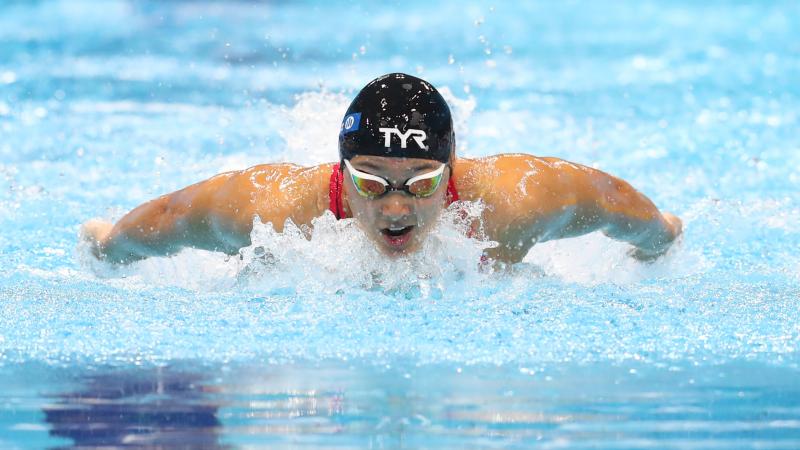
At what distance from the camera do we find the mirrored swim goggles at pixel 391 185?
119 inches

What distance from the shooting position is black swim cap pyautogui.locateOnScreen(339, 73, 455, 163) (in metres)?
3.02

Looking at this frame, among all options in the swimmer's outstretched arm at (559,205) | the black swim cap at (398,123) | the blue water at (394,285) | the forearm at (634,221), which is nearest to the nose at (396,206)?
the black swim cap at (398,123)

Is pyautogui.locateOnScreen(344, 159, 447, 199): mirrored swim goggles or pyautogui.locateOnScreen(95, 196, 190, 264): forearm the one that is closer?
pyautogui.locateOnScreen(344, 159, 447, 199): mirrored swim goggles

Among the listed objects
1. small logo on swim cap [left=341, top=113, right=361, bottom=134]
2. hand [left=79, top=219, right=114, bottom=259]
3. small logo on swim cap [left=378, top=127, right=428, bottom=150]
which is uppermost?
small logo on swim cap [left=341, top=113, right=361, bottom=134]

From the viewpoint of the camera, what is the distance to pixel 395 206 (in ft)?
9.93

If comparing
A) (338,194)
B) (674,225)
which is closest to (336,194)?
(338,194)

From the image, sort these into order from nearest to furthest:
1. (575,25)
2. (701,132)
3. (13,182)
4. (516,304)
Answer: (516,304) < (13,182) < (701,132) < (575,25)

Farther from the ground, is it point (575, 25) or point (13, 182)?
point (575, 25)

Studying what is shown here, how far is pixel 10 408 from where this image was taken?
242 cm

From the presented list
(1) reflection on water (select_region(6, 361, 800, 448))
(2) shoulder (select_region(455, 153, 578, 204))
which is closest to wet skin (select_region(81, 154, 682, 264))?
(2) shoulder (select_region(455, 153, 578, 204))

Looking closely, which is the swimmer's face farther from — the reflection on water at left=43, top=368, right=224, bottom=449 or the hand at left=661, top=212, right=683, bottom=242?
the hand at left=661, top=212, right=683, bottom=242

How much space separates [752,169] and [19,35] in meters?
5.39

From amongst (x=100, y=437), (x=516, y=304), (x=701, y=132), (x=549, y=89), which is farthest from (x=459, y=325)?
(x=549, y=89)

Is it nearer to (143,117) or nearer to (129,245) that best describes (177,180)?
(143,117)
